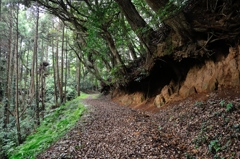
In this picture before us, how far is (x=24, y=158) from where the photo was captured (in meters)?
6.21

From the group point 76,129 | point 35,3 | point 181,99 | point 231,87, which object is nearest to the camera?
point 231,87

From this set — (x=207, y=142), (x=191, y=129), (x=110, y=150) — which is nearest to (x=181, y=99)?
(x=191, y=129)

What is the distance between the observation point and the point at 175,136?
5.36 meters

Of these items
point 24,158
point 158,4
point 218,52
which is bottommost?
point 24,158

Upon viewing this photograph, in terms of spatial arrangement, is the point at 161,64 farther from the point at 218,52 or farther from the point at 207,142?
the point at 207,142

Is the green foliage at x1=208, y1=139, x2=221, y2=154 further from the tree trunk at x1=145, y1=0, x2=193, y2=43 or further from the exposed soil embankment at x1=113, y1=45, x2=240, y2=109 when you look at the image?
the tree trunk at x1=145, y1=0, x2=193, y2=43

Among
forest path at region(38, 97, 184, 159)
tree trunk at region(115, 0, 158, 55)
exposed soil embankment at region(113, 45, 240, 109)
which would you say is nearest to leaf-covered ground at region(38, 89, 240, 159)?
forest path at region(38, 97, 184, 159)

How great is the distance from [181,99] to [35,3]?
40.8 ft

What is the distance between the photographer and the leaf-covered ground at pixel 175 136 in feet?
13.4

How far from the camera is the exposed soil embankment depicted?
6.18m

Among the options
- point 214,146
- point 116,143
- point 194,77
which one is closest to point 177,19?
point 194,77

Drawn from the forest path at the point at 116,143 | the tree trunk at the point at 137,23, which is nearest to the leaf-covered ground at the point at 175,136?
the forest path at the point at 116,143

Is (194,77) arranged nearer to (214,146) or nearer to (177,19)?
(177,19)

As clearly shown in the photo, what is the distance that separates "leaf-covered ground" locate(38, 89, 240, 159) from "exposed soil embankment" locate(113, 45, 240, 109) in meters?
0.60
